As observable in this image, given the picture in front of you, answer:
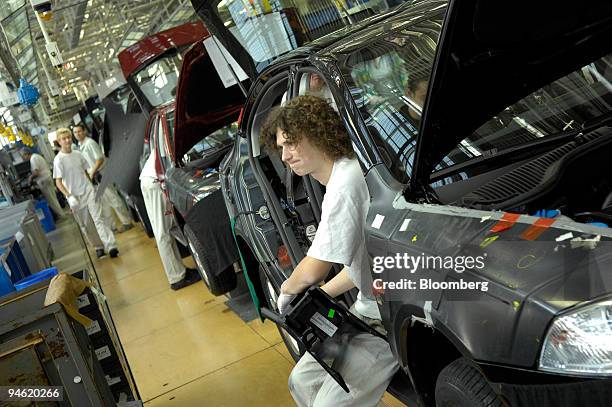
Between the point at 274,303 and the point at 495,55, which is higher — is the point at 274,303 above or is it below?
below

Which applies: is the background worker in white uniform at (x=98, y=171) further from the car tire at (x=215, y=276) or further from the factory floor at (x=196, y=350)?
the car tire at (x=215, y=276)

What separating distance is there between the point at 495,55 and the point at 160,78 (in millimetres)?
5861

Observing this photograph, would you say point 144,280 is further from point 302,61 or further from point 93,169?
point 302,61

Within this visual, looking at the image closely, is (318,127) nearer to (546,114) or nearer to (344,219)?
(344,219)

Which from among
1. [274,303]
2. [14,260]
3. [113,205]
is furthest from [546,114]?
[113,205]

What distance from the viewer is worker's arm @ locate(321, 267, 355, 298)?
3.03 meters

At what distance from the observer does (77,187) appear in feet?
34.3

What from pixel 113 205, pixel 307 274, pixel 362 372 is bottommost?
pixel 113 205

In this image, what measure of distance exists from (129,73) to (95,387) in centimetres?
483

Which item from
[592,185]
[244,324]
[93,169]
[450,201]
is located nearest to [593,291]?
[450,201]

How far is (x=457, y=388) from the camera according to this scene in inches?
87.0

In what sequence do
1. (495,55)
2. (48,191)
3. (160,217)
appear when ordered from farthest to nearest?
→ (48,191) → (160,217) → (495,55)

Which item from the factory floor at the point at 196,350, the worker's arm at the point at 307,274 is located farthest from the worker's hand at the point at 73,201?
the worker's arm at the point at 307,274

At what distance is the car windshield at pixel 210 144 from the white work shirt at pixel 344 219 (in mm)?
3863
